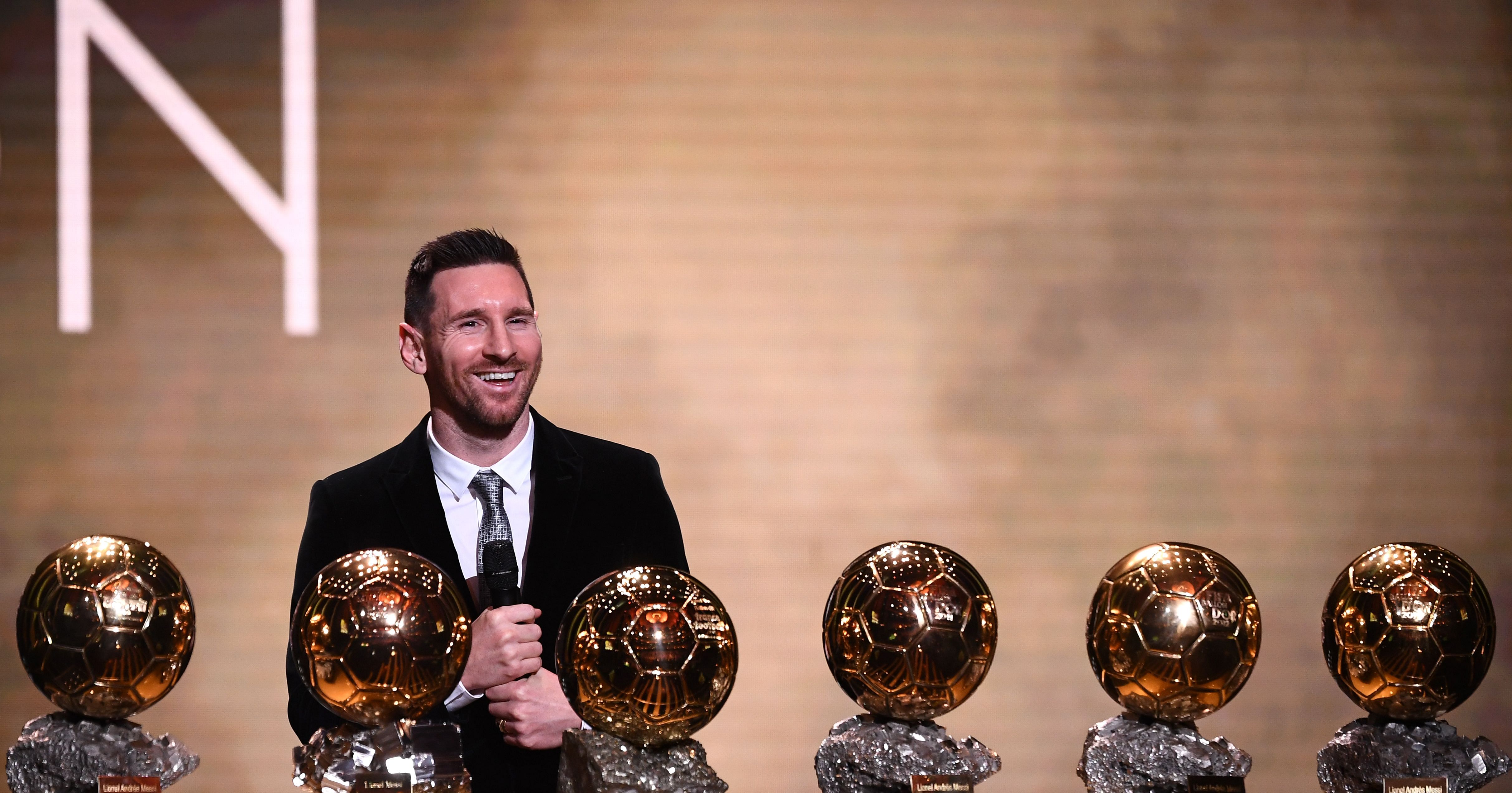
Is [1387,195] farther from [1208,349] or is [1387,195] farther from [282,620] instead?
[282,620]

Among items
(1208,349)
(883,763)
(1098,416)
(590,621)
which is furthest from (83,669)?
(1208,349)

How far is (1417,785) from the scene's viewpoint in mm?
1663

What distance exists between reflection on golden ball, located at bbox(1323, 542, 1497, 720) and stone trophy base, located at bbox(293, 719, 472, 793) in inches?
45.4

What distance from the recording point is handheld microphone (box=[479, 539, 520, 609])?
1852 millimetres

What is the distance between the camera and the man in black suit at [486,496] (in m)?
1.98

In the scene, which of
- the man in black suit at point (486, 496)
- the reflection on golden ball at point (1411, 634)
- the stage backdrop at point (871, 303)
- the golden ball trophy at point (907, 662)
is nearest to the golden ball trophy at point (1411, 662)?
the reflection on golden ball at point (1411, 634)

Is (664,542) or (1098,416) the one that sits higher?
(1098,416)

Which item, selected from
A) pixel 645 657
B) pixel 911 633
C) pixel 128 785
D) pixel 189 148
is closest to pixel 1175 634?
pixel 911 633

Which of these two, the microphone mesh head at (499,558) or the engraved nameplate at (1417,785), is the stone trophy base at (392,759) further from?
the engraved nameplate at (1417,785)

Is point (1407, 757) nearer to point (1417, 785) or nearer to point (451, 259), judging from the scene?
point (1417, 785)

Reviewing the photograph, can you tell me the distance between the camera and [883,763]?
1.61m

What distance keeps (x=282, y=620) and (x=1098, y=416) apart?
99.0 inches

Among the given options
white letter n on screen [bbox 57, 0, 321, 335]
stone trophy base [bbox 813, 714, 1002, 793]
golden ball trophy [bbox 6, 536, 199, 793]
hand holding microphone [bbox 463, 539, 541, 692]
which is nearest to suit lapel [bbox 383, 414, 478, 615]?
hand holding microphone [bbox 463, 539, 541, 692]

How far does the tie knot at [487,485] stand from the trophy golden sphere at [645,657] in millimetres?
595
